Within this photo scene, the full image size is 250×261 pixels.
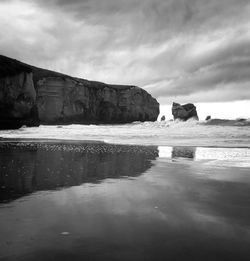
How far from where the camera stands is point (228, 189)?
8500mm

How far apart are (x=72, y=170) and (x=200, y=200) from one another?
5.74 meters

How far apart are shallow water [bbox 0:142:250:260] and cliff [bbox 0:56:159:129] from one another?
5237cm

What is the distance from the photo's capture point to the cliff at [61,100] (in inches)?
2345

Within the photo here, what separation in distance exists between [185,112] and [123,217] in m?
85.5

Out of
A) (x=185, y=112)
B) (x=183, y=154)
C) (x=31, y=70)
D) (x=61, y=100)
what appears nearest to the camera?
(x=183, y=154)


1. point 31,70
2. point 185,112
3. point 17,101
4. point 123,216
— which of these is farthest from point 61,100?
point 123,216

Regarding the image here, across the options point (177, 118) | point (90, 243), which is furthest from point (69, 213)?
point (177, 118)

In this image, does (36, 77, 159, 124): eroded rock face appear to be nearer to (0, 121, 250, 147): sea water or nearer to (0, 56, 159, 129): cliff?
(0, 56, 159, 129): cliff

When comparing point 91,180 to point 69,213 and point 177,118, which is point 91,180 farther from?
point 177,118

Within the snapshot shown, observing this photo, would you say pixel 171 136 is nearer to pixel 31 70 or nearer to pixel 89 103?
pixel 31 70

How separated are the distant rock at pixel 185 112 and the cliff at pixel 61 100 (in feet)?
105

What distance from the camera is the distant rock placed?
88.6 metres

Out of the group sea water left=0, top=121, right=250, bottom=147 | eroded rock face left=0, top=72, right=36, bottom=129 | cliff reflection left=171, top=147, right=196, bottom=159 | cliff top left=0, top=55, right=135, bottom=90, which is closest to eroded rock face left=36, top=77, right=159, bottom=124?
cliff top left=0, top=55, right=135, bottom=90

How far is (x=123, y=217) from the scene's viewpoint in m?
5.75
